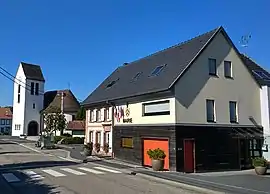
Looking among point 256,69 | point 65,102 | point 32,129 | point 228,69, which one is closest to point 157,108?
point 228,69

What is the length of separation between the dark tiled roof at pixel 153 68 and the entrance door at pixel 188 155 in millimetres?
3857

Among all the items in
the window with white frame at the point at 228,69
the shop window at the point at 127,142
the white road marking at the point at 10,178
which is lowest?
the white road marking at the point at 10,178

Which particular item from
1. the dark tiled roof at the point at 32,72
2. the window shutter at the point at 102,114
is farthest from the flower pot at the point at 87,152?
the dark tiled roof at the point at 32,72

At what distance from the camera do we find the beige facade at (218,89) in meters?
22.6

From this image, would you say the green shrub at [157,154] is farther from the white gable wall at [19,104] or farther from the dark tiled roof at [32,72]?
the dark tiled roof at [32,72]

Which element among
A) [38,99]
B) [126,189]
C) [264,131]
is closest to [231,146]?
[264,131]

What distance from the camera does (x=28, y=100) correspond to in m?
74.3

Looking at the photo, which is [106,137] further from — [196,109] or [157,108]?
[196,109]

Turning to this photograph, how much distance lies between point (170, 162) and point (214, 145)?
360 cm

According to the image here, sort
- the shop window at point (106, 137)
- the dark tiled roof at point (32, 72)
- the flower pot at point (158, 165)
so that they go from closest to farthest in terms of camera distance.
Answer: the flower pot at point (158, 165)
the shop window at point (106, 137)
the dark tiled roof at point (32, 72)

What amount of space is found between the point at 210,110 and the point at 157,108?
12.2 ft

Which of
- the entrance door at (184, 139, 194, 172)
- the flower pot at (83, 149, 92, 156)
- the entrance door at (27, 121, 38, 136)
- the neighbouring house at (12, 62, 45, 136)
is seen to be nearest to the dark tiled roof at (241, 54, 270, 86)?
the entrance door at (184, 139, 194, 172)

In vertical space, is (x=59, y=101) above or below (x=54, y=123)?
above

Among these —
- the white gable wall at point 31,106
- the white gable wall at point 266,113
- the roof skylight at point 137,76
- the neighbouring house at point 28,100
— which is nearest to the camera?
the white gable wall at point 266,113
